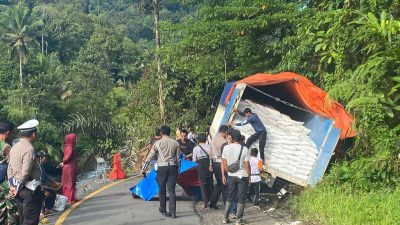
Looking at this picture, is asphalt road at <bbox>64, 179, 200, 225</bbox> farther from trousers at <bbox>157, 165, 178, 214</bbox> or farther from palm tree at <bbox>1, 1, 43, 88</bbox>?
palm tree at <bbox>1, 1, 43, 88</bbox>

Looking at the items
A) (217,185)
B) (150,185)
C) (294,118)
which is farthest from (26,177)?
(294,118)

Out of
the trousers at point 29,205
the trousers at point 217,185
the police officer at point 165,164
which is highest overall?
the trousers at point 29,205

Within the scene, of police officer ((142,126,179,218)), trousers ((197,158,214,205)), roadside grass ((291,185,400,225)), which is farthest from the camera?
trousers ((197,158,214,205))

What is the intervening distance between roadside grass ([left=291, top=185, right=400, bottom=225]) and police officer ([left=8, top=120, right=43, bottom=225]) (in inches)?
166

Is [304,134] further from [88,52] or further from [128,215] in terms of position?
[88,52]

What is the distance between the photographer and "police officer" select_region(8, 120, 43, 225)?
6410mm

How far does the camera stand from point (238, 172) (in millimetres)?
8516

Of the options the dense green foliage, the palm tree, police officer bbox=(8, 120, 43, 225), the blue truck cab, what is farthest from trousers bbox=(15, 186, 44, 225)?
the palm tree

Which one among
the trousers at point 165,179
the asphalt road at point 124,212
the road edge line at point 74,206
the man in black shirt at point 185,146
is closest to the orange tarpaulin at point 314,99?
the man in black shirt at point 185,146

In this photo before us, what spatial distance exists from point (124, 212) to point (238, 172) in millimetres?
2613

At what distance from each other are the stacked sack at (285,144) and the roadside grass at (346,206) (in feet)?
2.66

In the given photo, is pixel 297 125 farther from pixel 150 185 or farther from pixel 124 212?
pixel 124 212

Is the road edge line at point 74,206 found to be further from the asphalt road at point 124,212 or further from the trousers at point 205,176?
the trousers at point 205,176

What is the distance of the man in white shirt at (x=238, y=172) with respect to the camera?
852cm
